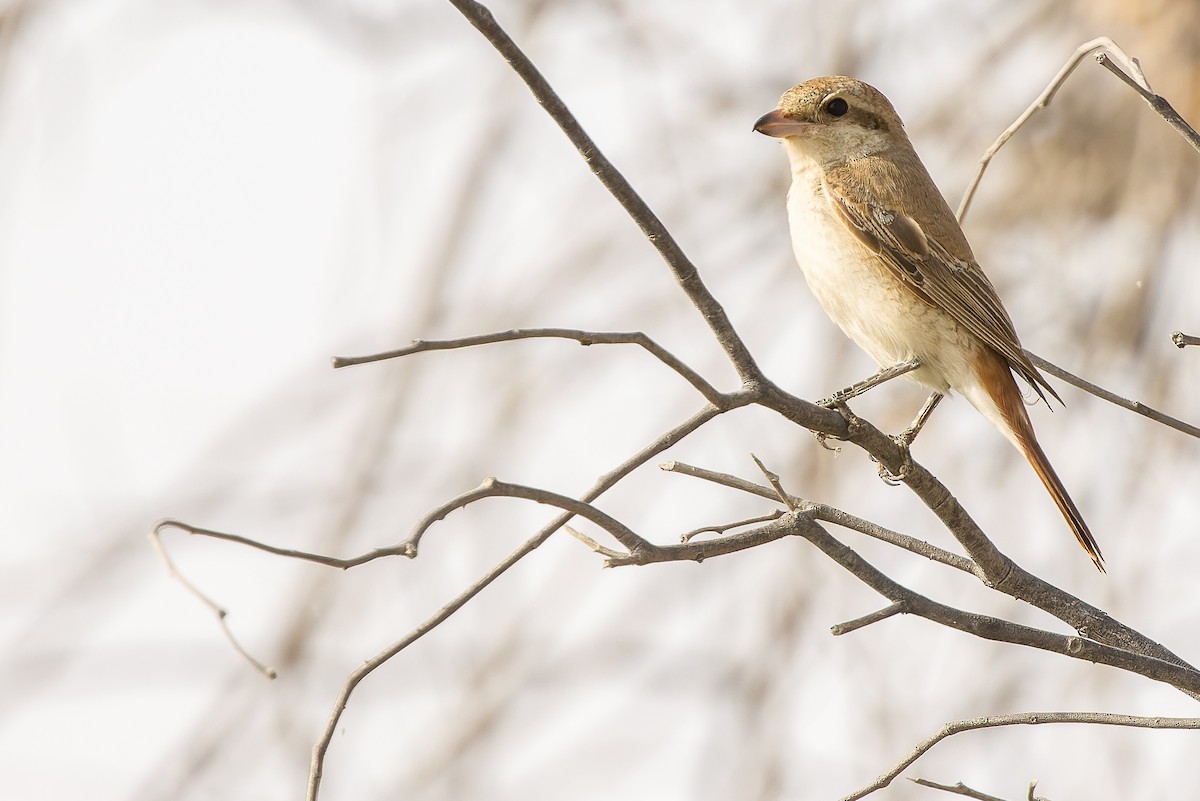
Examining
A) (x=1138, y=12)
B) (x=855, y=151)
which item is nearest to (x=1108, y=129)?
(x=1138, y=12)

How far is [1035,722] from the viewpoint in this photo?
197 cm

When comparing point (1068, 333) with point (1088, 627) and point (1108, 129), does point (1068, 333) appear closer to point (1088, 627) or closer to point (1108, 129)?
point (1108, 129)

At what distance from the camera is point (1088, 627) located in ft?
6.77

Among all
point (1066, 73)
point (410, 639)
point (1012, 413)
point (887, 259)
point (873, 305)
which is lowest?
point (410, 639)

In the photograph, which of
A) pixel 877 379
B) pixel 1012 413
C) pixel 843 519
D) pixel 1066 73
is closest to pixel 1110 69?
pixel 1066 73

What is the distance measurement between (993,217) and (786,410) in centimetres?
313

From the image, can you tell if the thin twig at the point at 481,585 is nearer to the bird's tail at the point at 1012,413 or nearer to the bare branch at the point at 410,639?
the bare branch at the point at 410,639

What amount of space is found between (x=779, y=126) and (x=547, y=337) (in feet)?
7.91

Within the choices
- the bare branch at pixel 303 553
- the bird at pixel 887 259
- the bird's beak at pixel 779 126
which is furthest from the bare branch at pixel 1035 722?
the bird's beak at pixel 779 126

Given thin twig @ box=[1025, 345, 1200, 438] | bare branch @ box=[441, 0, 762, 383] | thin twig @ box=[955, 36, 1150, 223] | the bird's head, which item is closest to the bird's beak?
the bird's head

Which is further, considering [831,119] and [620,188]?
[831,119]

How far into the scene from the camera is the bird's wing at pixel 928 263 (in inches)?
144

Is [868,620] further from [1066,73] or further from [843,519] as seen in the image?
[1066,73]

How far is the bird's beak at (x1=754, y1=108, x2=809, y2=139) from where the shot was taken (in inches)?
157
